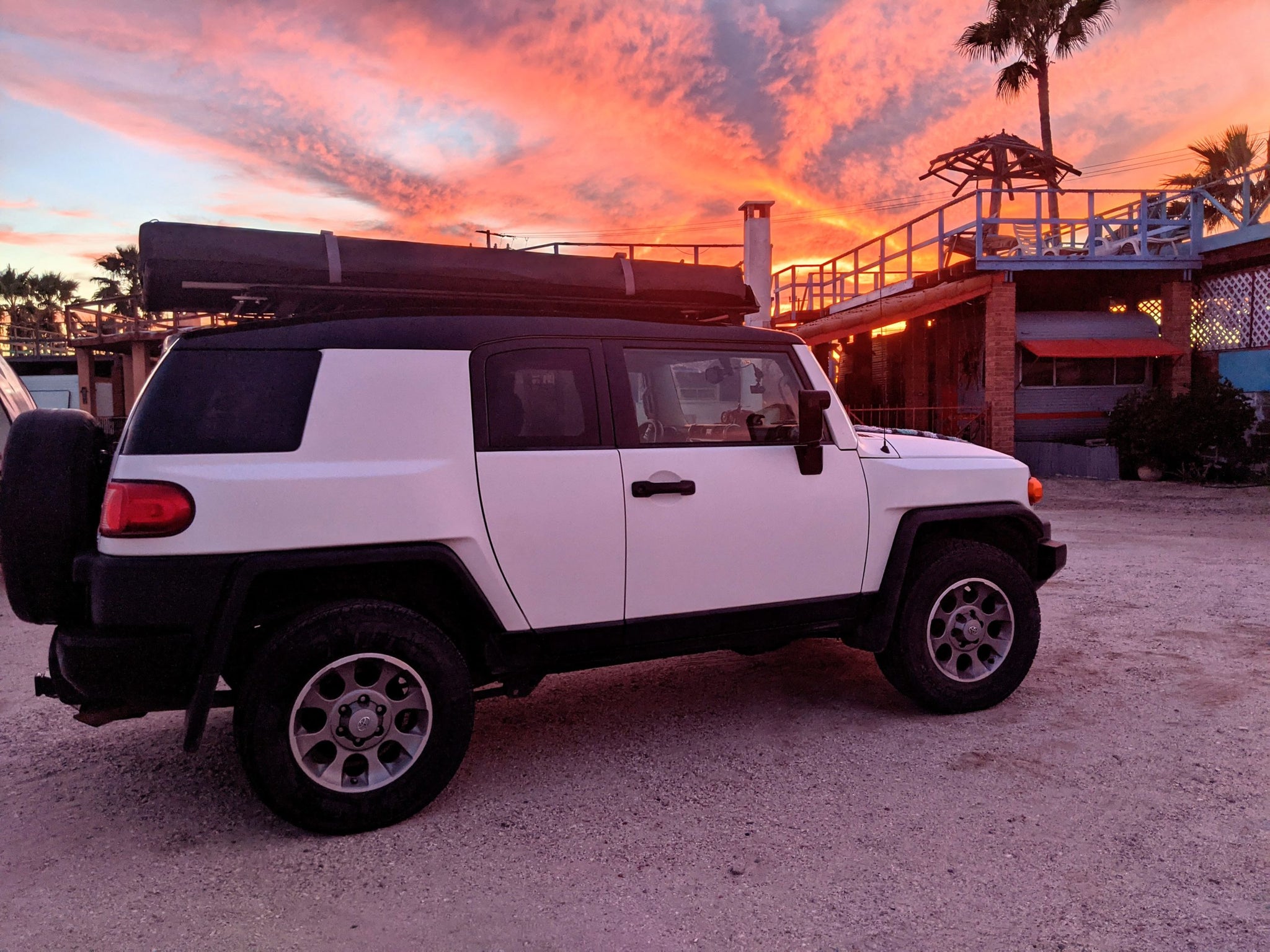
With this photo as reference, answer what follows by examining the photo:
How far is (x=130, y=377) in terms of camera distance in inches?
1604

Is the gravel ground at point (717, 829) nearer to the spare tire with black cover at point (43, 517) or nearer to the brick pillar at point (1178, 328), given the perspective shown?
the spare tire with black cover at point (43, 517)

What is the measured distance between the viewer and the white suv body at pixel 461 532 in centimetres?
299

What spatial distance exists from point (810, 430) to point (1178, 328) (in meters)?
18.3

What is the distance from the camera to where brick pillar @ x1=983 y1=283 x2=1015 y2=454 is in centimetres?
1817

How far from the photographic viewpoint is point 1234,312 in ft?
58.6

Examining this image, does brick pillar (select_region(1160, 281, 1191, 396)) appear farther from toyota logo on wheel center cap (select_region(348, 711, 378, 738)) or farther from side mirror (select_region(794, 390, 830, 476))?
toyota logo on wheel center cap (select_region(348, 711, 378, 738))

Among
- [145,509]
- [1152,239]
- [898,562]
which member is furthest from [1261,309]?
[145,509]

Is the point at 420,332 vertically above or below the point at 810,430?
above

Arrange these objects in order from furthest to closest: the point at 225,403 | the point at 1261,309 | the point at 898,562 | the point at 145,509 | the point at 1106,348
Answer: the point at 1106,348
the point at 1261,309
the point at 898,562
the point at 225,403
the point at 145,509

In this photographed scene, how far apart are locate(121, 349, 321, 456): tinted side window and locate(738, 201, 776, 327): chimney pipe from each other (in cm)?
1383

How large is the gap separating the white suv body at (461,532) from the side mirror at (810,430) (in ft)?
0.06

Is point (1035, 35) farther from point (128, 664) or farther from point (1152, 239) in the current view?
point (128, 664)

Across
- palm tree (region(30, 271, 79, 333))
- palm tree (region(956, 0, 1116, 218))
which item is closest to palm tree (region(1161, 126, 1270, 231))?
palm tree (region(956, 0, 1116, 218))

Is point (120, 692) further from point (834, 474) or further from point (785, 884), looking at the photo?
point (834, 474)
